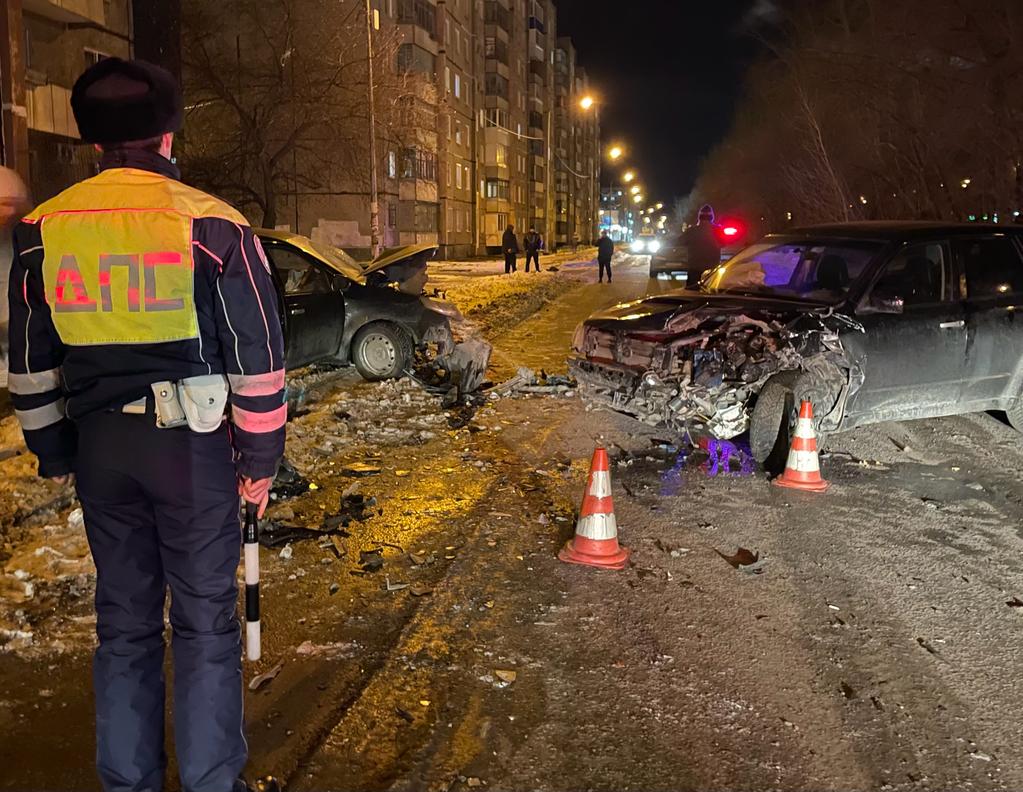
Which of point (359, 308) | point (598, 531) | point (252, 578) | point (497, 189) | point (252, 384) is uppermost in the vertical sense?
A: point (497, 189)

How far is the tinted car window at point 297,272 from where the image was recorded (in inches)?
381

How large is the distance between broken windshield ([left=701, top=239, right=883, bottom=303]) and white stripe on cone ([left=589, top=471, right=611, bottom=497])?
9.72 ft

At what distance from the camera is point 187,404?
2.44 m

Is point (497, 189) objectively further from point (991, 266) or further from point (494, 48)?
point (991, 266)

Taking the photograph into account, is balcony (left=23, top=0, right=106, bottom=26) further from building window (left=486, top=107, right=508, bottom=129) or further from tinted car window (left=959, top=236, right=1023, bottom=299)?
building window (left=486, top=107, right=508, bottom=129)

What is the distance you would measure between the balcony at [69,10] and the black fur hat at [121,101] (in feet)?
68.0

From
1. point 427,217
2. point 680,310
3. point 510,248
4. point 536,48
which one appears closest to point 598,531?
point 680,310

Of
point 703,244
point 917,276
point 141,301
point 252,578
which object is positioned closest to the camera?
point 141,301

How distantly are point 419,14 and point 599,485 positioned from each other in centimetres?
4539

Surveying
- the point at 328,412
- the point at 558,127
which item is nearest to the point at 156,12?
the point at 328,412

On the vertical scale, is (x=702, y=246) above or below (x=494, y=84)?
below

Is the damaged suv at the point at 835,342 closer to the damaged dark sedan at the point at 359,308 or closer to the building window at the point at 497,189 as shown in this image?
the damaged dark sedan at the point at 359,308

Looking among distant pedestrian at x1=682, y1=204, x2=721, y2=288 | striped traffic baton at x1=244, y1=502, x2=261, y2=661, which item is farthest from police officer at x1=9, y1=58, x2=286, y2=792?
distant pedestrian at x1=682, y1=204, x2=721, y2=288

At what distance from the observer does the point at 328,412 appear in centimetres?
830
